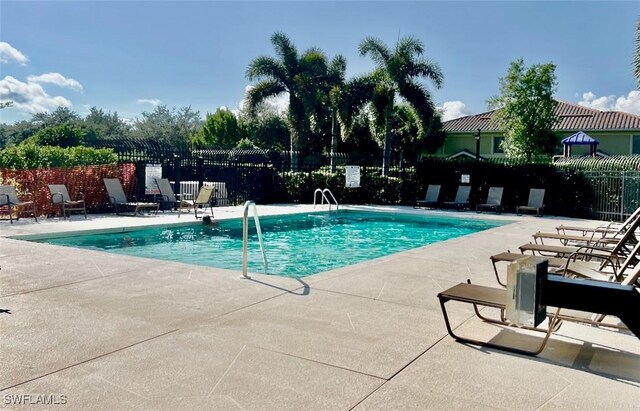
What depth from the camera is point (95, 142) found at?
2092 cm

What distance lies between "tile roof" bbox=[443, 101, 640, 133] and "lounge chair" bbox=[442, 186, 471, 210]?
1281 cm

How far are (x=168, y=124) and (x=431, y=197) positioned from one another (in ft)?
230

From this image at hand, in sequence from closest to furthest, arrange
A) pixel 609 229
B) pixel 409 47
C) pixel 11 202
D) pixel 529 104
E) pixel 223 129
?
pixel 609 229
pixel 11 202
pixel 409 47
pixel 529 104
pixel 223 129

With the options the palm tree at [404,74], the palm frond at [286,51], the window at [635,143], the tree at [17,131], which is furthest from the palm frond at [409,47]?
the tree at [17,131]

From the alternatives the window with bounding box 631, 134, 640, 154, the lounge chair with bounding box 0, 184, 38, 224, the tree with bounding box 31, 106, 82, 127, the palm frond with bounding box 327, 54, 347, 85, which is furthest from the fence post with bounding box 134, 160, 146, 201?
the tree with bounding box 31, 106, 82, 127

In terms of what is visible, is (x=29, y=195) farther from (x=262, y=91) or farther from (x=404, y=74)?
(x=404, y=74)

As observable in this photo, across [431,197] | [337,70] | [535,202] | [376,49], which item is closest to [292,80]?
[337,70]

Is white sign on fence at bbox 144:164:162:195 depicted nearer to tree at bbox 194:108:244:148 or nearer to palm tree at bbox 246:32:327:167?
palm tree at bbox 246:32:327:167

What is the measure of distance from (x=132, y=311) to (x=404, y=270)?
356cm

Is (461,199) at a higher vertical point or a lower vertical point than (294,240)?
higher

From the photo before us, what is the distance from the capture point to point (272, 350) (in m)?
3.82

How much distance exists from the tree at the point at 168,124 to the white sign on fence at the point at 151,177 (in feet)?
178

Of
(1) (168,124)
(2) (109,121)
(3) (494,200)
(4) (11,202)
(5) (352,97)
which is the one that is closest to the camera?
(4) (11,202)

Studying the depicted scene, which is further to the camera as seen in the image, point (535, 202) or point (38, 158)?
point (535, 202)
